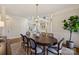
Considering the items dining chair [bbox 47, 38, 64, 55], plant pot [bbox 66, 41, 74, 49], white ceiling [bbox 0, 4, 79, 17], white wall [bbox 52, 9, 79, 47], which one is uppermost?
white ceiling [bbox 0, 4, 79, 17]

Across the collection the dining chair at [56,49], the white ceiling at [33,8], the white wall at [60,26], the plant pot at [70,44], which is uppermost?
the white ceiling at [33,8]

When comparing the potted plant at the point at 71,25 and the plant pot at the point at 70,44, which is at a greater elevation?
the potted plant at the point at 71,25

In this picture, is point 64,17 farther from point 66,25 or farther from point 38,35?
point 38,35

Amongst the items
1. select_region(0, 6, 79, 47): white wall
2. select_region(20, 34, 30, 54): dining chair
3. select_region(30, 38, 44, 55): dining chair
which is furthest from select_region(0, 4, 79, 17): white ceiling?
select_region(30, 38, 44, 55): dining chair

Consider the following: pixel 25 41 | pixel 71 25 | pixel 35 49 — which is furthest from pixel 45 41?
pixel 71 25

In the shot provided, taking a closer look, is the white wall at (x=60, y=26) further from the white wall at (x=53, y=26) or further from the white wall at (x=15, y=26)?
the white wall at (x=15, y=26)

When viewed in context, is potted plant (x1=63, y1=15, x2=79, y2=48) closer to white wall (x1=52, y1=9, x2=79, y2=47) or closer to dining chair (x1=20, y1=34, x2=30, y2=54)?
white wall (x1=52, y1=9, x2=79, y2=47)

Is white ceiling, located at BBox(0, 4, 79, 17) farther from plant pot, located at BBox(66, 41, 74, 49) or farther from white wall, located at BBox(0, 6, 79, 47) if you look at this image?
plant pot, located at BBox(66, 41, 74, 49)

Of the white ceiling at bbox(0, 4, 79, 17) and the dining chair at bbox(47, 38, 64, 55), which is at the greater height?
the white ceiling at bbox(0, 4, 79, 17)

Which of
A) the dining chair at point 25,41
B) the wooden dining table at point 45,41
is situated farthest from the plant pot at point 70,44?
the dining chair at point 25,41

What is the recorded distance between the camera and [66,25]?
6.32ft

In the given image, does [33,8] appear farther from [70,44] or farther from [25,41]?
[70,44]

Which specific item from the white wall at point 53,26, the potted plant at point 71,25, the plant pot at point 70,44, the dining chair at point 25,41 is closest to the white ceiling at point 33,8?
the white wall at point 53,26
